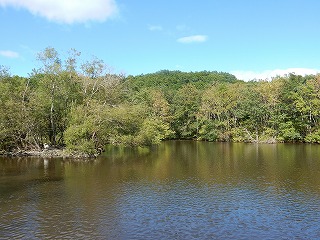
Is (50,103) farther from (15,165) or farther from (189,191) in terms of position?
(189,191)

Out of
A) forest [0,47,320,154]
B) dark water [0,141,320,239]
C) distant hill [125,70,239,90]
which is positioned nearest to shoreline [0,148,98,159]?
forest [0,47,320,154]

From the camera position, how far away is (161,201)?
24359 millimetres

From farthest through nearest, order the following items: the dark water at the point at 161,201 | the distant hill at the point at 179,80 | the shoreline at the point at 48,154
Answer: the distant hill at the point at 179,80 → the shoreline at the point at 48,154 → the dark water at the point at 161,201

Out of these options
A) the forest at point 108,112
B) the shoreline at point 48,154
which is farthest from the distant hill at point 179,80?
the shoreline at point 48,154

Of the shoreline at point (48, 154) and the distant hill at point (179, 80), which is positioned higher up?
the distant hill at point (179, 80)

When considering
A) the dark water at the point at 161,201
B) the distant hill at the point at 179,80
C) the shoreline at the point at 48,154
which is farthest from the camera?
the distant hill at the point at 179,80

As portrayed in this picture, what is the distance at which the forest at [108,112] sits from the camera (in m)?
48.4

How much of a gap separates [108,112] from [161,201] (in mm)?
26715

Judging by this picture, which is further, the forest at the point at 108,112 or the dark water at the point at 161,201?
the forest at the point at 108,112

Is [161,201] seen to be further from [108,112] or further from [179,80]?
[179,80]

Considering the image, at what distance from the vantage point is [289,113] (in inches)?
2987

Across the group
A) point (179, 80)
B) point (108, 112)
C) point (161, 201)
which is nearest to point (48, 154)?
point (108, 112)

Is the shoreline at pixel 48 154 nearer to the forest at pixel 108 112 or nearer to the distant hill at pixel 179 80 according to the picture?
the forest at pixel 108 112

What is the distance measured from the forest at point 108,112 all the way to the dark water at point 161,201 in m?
10.2
